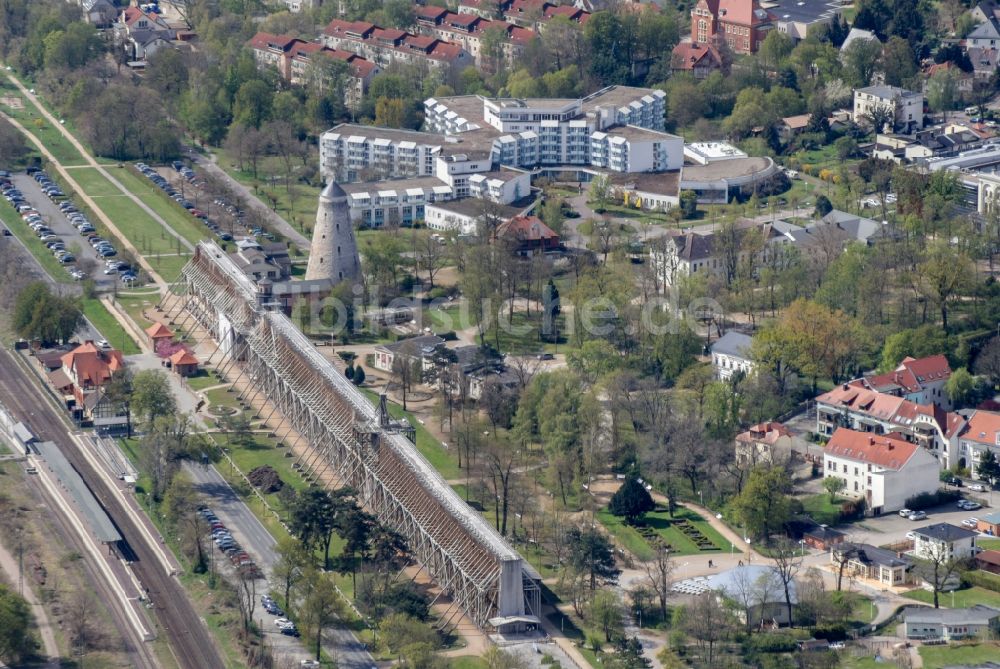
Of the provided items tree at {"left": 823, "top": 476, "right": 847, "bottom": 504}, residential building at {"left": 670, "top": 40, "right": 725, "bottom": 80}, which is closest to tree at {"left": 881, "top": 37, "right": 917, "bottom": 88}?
residential building at {"left": 670, "top": 40, "right": 725, "bottom": 80}

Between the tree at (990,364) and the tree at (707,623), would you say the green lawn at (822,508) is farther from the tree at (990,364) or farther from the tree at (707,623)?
the tree at (990,364)

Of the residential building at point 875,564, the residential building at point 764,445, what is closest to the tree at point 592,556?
the residential building at point 875,564

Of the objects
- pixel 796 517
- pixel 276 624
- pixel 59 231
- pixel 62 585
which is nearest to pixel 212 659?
pixel 276 624

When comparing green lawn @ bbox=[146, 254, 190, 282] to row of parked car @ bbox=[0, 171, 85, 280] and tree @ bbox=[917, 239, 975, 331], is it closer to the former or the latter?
row of parked car @ bbox=[0, 171, 85, 280]

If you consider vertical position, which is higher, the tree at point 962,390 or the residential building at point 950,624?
the residential building at point 950,624

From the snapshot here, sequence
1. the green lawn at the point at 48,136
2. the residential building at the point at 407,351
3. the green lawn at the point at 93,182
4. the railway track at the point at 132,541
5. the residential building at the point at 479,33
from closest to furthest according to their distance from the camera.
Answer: the railway track at the point at 132,541, the residential building at the point at 407,351, the green lawn at the point at 93,182, the green lawn at the point at 48,136, the residential building at the point at 479,33

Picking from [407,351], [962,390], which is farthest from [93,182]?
[962,390]

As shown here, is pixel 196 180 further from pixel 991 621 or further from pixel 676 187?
pixel 991 621
